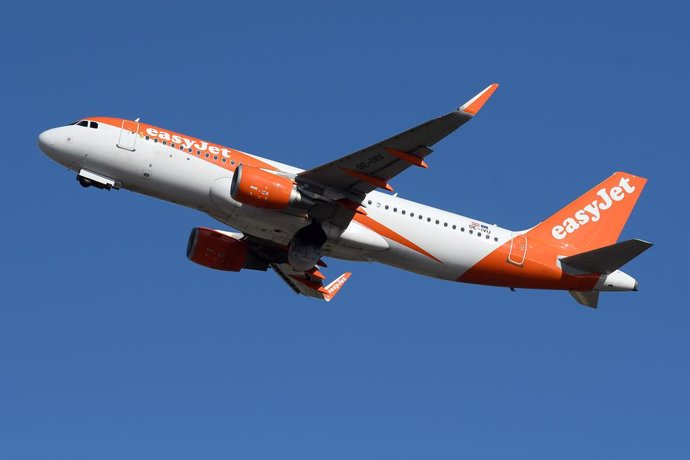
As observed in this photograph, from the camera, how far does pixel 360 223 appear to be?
4706cm

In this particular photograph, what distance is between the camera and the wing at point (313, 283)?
5392 cm

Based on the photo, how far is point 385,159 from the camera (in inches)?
1721

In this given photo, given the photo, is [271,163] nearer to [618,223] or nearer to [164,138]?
[164,138]

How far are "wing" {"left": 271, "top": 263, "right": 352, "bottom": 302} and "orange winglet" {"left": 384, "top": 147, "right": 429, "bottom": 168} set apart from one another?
1208cm

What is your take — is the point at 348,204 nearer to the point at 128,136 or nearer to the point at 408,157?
the point at 408,157

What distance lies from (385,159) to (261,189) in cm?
501

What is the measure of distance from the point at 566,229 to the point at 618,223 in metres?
2.83

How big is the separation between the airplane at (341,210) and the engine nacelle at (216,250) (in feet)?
0.54

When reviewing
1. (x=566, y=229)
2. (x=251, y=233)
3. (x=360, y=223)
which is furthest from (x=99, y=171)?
(x=566, y=229)

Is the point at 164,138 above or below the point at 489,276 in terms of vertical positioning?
above


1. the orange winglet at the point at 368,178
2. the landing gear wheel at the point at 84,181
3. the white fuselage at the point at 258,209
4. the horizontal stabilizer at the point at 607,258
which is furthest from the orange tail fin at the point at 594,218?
the landing gear wheel at the point at 84,181

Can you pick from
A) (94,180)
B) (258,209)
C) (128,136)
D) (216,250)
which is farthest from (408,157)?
(94,180)

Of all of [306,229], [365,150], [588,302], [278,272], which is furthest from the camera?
[278,272]

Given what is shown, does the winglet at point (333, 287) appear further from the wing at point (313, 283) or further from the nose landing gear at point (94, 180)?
the nose landing gear at point (94, 180)
